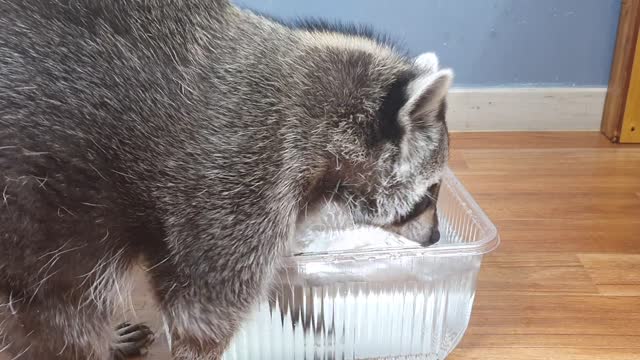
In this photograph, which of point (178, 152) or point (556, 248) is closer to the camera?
point (178, 152)

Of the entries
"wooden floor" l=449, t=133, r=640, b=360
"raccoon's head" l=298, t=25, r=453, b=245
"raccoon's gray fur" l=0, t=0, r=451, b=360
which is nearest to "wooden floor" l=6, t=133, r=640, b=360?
"wooden floor" l=449, t=133, r=640, b=360

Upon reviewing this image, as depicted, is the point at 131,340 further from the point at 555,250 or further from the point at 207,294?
the point at 555,250

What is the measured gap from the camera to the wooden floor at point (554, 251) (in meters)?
0.86

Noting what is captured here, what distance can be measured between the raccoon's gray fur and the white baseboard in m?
0.92

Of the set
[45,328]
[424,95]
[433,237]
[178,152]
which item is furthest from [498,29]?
[45,328]

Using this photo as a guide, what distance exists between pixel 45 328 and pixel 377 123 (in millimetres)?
401

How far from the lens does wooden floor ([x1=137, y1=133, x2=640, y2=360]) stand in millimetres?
867

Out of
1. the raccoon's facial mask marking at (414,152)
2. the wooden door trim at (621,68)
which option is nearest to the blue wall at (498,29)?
the wooden door trim at (621,68)

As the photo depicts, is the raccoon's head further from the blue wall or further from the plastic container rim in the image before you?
the blue wall

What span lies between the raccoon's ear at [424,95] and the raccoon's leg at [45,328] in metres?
0.39

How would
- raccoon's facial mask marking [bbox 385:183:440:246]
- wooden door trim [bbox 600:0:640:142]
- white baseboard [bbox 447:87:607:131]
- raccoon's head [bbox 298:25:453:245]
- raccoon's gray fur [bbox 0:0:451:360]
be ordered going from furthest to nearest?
white baseboard [bbox 447:87:607:131], wooden door trim [bbox 600:0:640:142], raccoon's facial mask marking [bbox 385:183:440:246], raccoon's head [bbox 298:25:453:245], raccoon's gray fur [bbox 0:0:451:360]

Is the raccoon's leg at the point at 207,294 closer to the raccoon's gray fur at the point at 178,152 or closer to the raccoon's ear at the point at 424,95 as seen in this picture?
the raccoon's gray fur at the point at 178,152

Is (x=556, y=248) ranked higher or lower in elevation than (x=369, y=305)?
lower

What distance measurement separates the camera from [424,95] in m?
0.66
